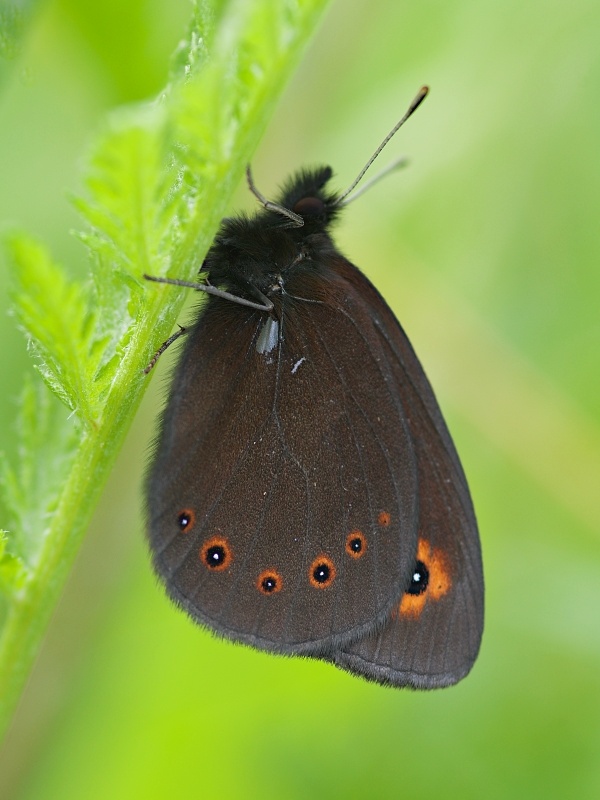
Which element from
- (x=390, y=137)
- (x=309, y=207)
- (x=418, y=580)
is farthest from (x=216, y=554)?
(x=390, y=137)

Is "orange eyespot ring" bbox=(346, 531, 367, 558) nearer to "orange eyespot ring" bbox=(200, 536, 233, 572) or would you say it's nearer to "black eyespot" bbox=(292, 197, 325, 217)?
"orange eyespot ring" bbox=(200, 536, 233, 572)

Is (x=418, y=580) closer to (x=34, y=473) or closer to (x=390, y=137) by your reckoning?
(x=34, y=473)

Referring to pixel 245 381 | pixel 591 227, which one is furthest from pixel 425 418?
pixel 591 227

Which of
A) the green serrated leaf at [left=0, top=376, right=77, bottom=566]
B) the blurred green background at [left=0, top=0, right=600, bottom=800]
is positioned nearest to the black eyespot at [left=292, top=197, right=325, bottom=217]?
the blurred green background at [left=0, top=0, right=600, bottom=800]

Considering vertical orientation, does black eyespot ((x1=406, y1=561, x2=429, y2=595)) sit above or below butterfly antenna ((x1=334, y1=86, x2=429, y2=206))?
below

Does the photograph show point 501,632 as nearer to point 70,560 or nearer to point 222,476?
point 222,476

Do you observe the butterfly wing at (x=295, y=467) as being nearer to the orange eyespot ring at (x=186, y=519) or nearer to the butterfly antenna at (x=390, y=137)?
the orange eyespot ring at (x=186, y=519)
